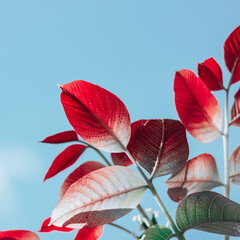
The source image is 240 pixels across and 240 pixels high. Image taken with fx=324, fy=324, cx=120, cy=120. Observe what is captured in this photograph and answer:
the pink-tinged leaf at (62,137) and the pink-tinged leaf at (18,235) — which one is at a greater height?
the pink-tinged leaf at (62,137)

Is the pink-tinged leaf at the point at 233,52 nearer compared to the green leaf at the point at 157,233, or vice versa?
the green leaf at the point at 157,233

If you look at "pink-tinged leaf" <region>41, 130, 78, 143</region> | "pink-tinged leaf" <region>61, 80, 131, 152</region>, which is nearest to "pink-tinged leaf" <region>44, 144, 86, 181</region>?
"pink-tinged leaf" <region>41, 130, 78, 143</region>

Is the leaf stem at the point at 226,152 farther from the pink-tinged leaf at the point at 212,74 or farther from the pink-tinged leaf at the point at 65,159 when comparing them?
the pink-tinged leaf at the point at 65,159

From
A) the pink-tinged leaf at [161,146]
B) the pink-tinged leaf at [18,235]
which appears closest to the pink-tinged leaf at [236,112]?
the pink-tinged leaf at [161,146]

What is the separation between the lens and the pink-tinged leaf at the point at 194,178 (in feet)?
1.14

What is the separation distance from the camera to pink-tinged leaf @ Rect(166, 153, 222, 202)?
1.14 feet

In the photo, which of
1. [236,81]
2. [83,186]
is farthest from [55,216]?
[236,81]

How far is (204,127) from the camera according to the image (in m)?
0.39

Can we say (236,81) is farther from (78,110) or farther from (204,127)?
(78,110)

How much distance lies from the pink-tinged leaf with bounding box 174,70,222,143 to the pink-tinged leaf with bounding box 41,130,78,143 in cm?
14

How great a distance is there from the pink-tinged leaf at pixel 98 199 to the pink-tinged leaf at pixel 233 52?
0.22 metres

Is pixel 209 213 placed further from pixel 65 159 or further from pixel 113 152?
pixel 65 159

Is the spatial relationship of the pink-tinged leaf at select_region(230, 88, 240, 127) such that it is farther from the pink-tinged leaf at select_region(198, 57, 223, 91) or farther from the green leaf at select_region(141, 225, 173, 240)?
the green leaf at select_region(141, 225, 173, 240)

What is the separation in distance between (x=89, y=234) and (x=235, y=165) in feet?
0.63
